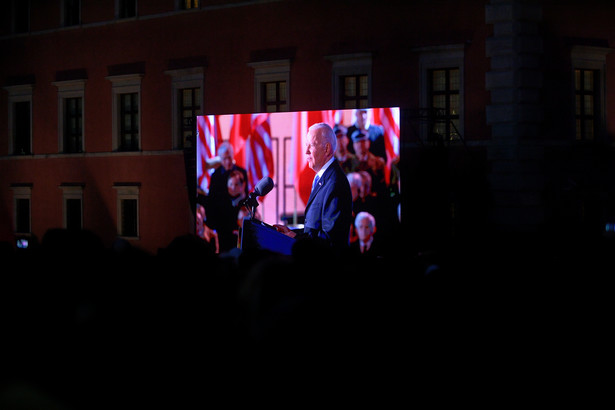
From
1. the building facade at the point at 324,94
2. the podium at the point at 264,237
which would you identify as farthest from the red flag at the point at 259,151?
the podium at the point at 264,237

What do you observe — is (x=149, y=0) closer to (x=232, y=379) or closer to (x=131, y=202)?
(x=131, y=202)

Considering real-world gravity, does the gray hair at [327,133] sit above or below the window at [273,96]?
below

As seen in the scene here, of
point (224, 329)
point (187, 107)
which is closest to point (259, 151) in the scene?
point (187, 107)

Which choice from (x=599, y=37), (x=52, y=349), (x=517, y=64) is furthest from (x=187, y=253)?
(x=599, y=37)

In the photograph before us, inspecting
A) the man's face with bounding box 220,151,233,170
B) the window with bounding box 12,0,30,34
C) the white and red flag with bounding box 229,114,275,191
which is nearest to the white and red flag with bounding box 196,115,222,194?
the man's face with bounding box 220,151,233,170

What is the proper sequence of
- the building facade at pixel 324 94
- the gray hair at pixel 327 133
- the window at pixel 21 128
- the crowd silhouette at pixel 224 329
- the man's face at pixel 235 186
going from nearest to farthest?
the crowd silhouette at pixel 224 329 < the gray hair at pixel 327 133 < the building facade at pixel 324 94 < the man's face at pixel 235 186 < the window at pixel 21 128

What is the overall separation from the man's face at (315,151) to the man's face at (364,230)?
5.24 feet

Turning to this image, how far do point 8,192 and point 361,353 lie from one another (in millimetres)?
24969

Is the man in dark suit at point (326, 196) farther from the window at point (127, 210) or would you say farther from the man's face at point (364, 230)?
the window at point (127, 210)

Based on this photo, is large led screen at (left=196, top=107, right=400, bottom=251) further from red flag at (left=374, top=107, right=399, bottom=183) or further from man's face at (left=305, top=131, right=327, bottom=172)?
man's face at (left=305, top=131, right=327, bottom=172)

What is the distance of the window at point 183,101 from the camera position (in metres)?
23.1

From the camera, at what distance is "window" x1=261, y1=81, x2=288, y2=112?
71.3 ft

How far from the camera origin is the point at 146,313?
5.21 meters

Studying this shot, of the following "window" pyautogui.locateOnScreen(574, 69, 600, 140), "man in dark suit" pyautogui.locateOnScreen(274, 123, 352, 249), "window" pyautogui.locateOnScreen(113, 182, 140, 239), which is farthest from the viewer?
"window" pyautogui.locateOnScreen(113, 182, 140, 239)
